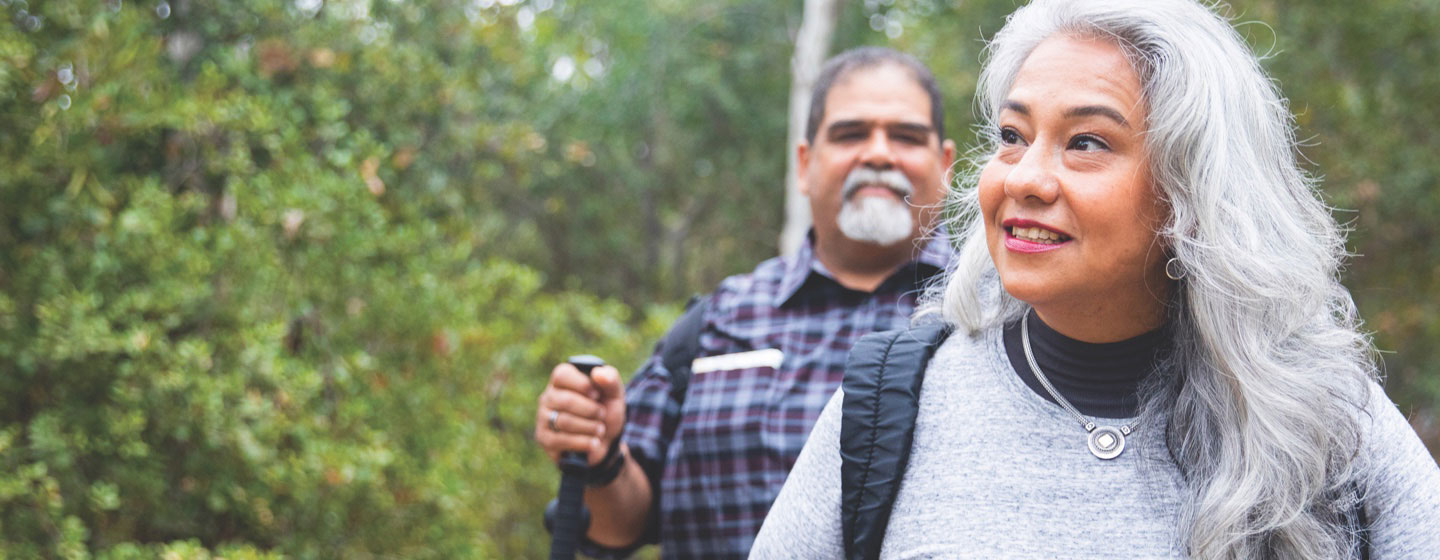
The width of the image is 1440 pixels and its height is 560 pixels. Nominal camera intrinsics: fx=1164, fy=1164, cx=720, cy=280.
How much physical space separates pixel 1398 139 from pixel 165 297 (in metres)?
8.20

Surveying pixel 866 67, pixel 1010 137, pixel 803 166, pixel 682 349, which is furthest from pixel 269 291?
pixel 1010 137

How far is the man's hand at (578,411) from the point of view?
7.43 feet

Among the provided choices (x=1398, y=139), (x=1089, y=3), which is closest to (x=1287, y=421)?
(x=1089, y=3)

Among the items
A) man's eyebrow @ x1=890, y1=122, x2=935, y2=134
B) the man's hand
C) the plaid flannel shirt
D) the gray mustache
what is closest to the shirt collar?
the plaid flannel shirt

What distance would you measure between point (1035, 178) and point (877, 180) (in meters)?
1.13

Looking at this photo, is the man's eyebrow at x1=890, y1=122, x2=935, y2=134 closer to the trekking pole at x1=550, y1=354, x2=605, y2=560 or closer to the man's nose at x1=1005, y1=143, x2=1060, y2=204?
the trekking pole at x1=550, y1=354, x2=605, y2=560

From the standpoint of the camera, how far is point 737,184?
557 inches

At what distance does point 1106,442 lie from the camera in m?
1.47

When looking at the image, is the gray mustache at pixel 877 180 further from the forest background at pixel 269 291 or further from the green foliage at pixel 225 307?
the green foliage at pixel 225 307

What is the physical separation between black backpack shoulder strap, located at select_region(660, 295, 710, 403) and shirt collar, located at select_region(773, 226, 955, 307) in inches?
7.2

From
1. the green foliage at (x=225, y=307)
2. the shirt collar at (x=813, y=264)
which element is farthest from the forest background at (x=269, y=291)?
the shirt collar at (x=813, y=264)

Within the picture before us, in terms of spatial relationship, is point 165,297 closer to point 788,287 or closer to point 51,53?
point 51,53

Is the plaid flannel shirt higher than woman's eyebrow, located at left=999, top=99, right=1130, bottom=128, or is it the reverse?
woman's eyebrow, located at left=999, top=99, right=1130, bottom=128

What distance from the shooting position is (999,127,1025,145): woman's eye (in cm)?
152
